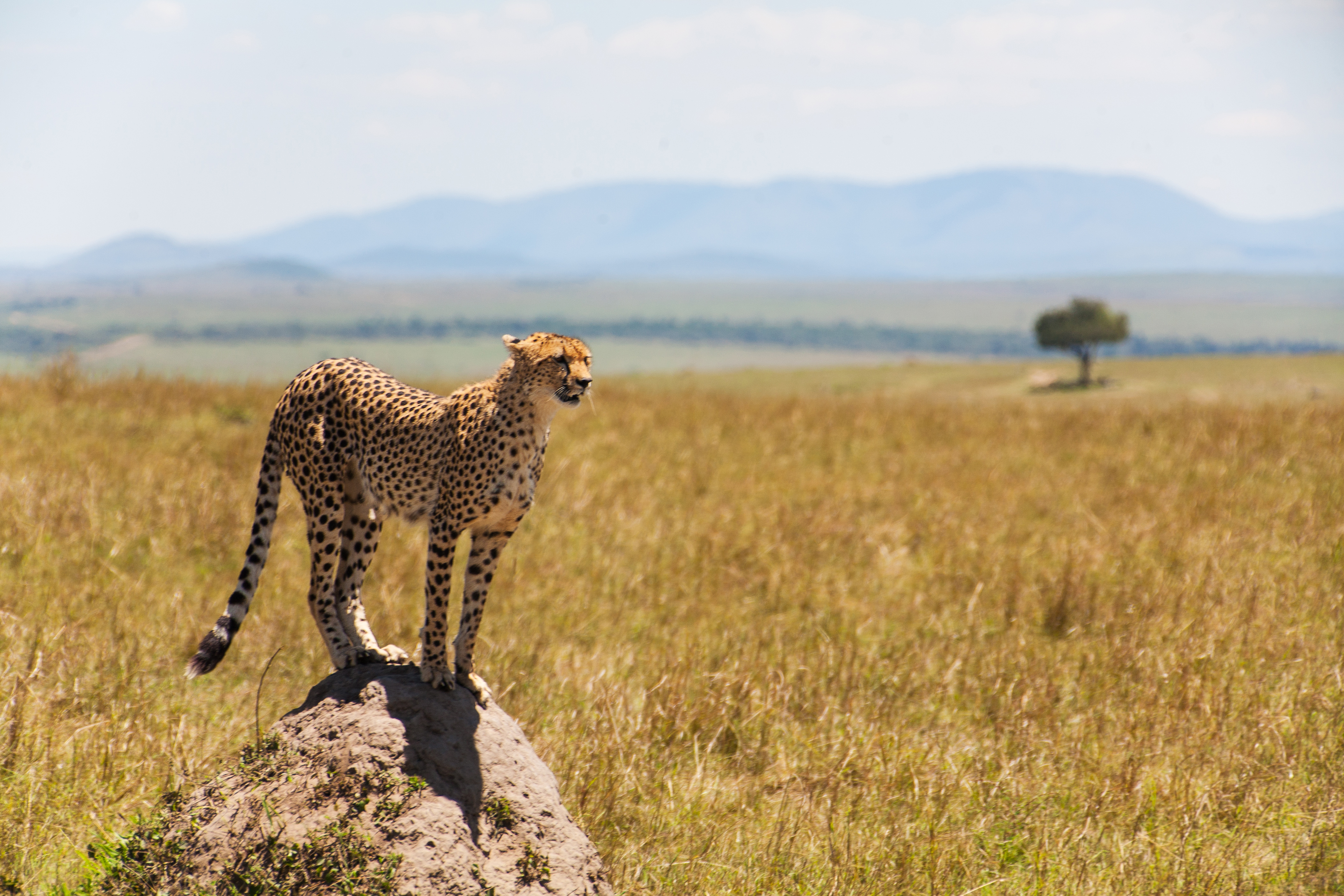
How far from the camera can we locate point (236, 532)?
8.48 metres

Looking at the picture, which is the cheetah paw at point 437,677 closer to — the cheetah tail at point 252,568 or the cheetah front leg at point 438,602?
the cheetah front leg at point 438,602

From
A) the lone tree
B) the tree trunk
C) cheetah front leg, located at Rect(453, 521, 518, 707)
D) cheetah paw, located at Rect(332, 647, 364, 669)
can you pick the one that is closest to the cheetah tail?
cheetah paw, located at Rect(332, 647, 364, 669)

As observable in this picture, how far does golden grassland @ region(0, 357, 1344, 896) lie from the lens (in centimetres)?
469

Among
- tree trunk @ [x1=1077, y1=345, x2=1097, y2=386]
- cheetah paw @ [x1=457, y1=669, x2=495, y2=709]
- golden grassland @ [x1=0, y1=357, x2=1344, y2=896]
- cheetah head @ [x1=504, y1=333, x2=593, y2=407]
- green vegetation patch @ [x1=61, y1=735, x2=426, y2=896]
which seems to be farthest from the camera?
tree trunk @ [x1=1077, y1=345, x2=1097, y2=386]

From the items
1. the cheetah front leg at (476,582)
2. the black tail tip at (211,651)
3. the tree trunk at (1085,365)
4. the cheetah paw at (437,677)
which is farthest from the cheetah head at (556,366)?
the tree trunk at (1085,365)

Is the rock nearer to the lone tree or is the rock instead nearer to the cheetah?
the cheetah

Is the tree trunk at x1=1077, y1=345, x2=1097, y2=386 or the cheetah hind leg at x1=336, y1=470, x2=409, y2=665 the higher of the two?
the tree trunk at x1=1077, y1=345, x2=1097, y2=386

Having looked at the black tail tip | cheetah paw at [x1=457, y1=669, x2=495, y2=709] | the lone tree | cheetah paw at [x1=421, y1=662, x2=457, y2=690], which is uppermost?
the lone tree

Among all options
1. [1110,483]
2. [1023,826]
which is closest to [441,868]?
[1023,826]

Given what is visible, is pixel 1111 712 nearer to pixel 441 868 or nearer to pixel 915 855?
pixel 915 855

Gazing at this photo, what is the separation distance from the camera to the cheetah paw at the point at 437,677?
4223 millimetres

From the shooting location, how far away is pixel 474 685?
4371 millimetres

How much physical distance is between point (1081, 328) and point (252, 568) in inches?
2347

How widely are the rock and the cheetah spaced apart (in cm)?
25
